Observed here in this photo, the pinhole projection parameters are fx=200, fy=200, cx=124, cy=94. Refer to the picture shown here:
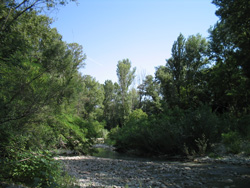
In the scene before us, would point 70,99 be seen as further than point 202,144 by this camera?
No

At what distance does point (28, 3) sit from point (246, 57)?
11.2 metres

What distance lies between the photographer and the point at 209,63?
29.9m

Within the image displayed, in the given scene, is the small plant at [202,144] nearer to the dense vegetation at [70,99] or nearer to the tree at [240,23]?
the dense vegetation at [70,99]

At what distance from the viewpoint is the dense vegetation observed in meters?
3.71

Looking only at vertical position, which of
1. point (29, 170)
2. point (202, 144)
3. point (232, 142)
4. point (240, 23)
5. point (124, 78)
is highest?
point (124, 78)

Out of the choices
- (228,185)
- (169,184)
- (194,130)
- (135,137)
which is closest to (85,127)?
(135,137)

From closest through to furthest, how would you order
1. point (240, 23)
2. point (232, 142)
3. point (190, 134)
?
point (240, 23) < point (190, 134) < point (232, 142)

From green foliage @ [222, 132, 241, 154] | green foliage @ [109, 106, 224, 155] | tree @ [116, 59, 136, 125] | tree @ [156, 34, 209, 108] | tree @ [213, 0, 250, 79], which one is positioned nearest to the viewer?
tree @ [213, 0, 250, 79]

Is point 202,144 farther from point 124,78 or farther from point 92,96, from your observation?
point 92,96

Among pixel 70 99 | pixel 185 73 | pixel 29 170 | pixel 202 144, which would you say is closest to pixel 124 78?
pixel 185 73

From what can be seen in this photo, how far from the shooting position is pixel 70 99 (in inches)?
172

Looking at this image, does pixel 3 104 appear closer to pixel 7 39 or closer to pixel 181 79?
pixel 7 39

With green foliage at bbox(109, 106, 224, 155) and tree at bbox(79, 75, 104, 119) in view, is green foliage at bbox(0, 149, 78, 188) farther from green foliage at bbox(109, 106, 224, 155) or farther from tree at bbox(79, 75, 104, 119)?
tree at bbox(79, 75, 104, 119)

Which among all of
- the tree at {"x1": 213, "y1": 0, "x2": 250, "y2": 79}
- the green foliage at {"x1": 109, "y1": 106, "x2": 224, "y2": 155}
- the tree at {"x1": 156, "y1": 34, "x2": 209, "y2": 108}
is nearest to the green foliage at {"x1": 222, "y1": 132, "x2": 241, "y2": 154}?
the green foliage at {"x1": 109, "y1": 106, "x2": 224, "y2": 155}
